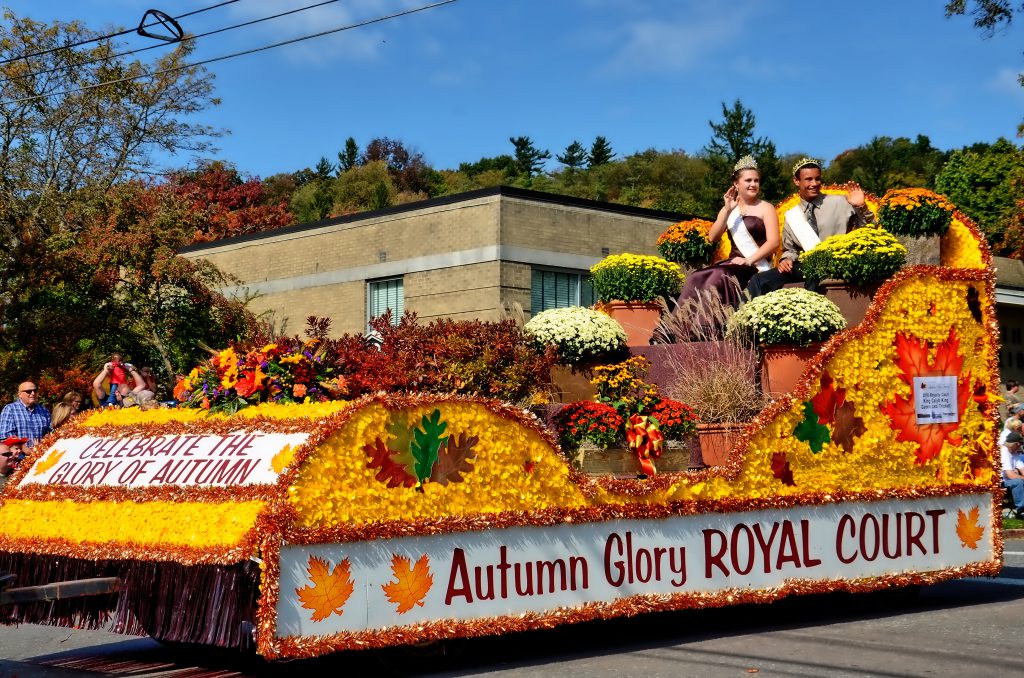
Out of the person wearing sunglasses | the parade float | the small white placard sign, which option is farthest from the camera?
the person wearing sunglasses

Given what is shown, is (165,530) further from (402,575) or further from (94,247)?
(94,247)

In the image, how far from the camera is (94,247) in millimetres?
24953

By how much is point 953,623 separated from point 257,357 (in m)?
5.31

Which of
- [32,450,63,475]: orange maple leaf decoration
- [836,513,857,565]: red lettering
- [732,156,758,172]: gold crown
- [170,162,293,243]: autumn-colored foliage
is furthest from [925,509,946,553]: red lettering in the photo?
[170,162,293,243]: autumn-colored foliage

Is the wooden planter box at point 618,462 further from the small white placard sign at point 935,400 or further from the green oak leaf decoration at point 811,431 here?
the small white placard sign at point 935,400

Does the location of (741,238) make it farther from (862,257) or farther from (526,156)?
(526,156)

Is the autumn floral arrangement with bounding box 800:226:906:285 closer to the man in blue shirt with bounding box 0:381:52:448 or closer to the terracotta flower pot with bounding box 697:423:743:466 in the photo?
the terracotta flower pot with bounding box 697:423:743:466

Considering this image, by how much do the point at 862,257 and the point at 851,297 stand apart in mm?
325

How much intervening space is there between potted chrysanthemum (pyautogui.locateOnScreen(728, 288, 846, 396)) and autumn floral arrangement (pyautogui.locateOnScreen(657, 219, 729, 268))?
229cm

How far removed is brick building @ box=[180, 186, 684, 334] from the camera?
89.0 feet

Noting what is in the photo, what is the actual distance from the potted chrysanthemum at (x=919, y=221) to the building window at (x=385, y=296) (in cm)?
1945

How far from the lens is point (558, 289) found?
28094 millimetres

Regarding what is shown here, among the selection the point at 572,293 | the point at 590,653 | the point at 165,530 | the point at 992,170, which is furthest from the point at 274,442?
the point at 992,170

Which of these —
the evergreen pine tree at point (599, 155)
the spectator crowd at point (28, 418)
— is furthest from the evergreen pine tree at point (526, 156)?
the spectator crowd at point (28, 418)
